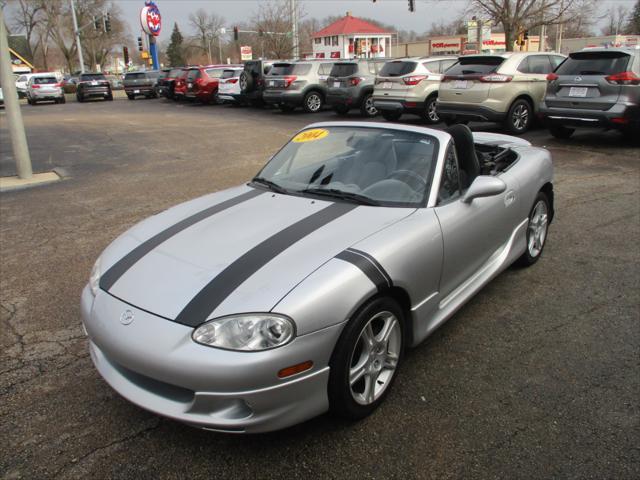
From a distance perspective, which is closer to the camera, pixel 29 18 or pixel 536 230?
pixel 536 230

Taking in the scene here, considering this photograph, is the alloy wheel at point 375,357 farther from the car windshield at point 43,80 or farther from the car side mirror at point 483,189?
the car windshield at point 43,80

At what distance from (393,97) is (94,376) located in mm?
11732

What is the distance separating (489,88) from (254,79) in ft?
A: 37.2

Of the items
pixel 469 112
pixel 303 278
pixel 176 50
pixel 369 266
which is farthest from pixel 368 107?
pixel 176 50

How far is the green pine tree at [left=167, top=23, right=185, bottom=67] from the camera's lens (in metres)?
94.5

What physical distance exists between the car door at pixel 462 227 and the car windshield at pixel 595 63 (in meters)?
7.40

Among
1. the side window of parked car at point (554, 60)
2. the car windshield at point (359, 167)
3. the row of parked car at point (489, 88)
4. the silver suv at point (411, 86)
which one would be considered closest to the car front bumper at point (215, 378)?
the car windshield at point (359, 167)

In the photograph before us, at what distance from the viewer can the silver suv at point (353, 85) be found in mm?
15492

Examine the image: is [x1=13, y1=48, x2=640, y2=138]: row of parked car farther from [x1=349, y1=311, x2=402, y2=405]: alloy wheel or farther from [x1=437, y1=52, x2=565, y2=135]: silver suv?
[x1=349, y1=311, x2=402, y2=405]: alloy wheel

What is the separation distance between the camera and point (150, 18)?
153 feet

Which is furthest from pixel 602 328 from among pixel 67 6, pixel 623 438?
pixel 67 6

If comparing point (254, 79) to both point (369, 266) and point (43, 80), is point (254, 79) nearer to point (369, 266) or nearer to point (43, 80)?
point (43, 80)

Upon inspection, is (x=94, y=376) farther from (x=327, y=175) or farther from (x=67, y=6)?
(x=67, y=6)

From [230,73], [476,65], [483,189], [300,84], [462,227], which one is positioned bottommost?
[462,227]
